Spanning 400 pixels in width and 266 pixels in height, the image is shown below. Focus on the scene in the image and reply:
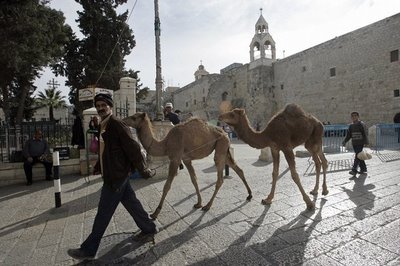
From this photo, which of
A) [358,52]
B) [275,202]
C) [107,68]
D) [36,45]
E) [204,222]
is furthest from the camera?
[358,52]

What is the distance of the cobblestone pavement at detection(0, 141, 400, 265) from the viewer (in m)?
3.15

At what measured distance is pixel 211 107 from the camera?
150 feet

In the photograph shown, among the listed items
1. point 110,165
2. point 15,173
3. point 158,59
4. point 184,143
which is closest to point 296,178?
point 184,143

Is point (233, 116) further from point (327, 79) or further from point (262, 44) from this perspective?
point (262, 44)

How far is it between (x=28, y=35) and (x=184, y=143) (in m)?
15.7

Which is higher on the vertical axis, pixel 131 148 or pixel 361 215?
pixel 131 148

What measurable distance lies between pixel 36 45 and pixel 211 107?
103 feet

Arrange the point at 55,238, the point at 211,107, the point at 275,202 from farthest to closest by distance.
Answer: the point at 211,107 < the point at 275,202 < the point at 55,238

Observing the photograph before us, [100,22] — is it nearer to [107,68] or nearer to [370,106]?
[107,68]

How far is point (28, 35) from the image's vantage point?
15758 millimetres

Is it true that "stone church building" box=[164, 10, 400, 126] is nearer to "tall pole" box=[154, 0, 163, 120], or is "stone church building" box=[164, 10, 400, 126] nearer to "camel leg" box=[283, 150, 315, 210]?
"tall pole" box=[154, 0, 163, 120]

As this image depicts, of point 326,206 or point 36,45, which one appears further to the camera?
point 36,45

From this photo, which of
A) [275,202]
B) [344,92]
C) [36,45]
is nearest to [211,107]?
[344,92]

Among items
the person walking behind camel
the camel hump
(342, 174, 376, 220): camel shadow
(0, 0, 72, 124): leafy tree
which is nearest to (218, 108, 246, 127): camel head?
the camel hump
